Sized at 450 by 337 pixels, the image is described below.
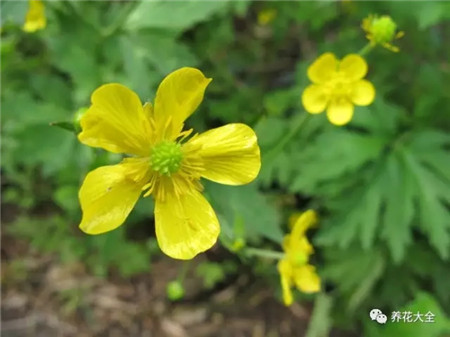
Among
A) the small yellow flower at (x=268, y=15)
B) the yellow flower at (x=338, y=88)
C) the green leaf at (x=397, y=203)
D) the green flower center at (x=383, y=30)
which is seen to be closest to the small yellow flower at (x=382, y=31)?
the green flower center at (x=383, y=30)

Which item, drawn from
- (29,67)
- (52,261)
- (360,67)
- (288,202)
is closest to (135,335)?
(52,261)

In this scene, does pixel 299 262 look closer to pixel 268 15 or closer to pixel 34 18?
pixel 34 18

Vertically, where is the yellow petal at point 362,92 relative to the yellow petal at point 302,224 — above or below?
above

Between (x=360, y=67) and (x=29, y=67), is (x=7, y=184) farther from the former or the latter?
(x=360, y=67)

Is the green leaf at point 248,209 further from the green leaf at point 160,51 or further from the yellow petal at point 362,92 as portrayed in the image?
the green leaf at point 160,51

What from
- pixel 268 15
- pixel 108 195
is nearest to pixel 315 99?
pixel 108 195

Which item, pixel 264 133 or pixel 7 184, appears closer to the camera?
pixel 264 133

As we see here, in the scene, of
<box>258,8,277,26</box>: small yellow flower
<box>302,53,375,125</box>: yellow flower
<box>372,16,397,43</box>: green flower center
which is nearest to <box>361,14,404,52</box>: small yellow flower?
<box>372,16,397,43</box>: green flower center
